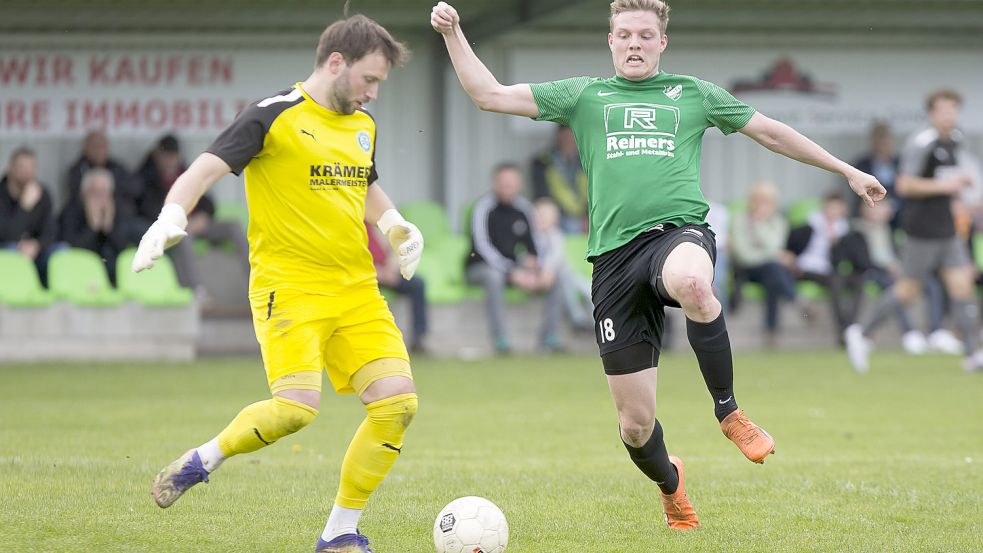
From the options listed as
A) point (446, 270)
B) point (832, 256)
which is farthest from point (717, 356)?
point (832, 256)

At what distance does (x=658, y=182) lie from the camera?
19.6 feet

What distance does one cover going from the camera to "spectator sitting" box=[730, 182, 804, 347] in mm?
17562

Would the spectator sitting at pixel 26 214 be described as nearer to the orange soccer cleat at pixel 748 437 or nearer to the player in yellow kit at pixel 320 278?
the player in yellow kit at pixel 320 278

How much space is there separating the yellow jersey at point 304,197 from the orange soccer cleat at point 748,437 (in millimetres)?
1687

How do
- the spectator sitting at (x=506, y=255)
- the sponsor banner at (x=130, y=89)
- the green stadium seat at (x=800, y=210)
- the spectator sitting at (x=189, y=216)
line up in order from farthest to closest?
the green stadium seat at (x=800, y=210) < the sponsor banner at (x=130, y=89) < the spectator sitting at (x=506, y=255) < the spectator sitting at (x=189, y=216)

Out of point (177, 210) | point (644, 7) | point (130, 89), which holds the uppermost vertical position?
point (644, 7)

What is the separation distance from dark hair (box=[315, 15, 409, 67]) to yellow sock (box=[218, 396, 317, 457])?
1.42m

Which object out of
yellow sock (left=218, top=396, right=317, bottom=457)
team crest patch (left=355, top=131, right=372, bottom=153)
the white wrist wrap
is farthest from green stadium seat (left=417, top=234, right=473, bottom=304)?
the white wrist wrap

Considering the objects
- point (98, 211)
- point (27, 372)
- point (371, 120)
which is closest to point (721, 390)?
point (371, 120)

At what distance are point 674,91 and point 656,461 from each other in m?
1.66

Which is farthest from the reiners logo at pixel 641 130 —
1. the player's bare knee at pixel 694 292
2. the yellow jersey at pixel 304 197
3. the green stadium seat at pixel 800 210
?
the green stadium seat at pixel 800 210

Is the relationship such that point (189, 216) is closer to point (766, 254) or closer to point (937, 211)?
point (766, 254)

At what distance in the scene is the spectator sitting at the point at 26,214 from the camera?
15.6m

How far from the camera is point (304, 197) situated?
223 inches
